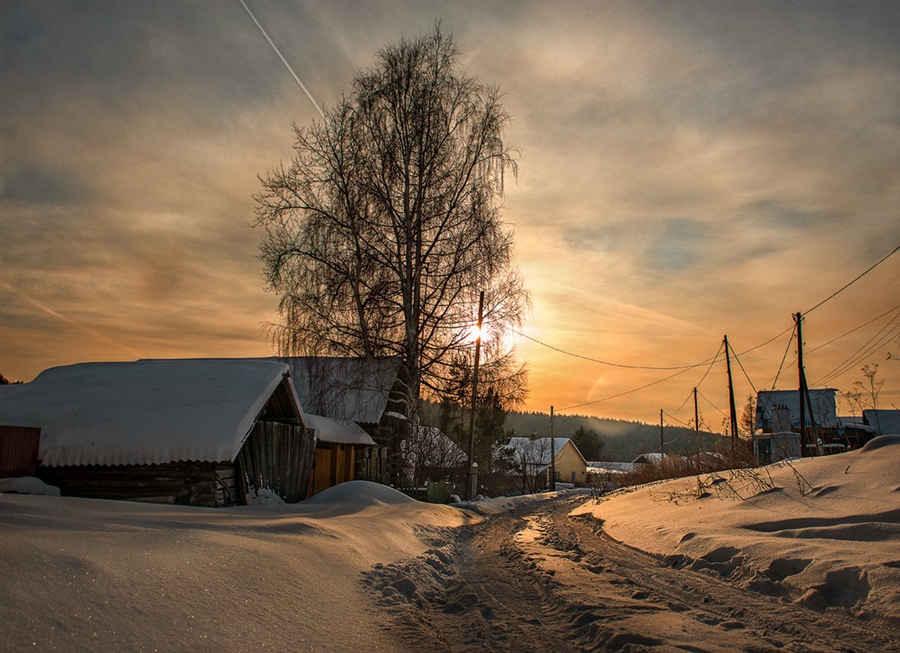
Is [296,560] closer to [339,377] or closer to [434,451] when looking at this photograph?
[339,377]

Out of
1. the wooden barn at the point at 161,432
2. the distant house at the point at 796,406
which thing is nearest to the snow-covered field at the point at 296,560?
the wooden barn at the point at 161,432

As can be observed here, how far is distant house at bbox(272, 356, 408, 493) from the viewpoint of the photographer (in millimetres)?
18516

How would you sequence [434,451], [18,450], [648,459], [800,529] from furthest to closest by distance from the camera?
[648,459] → [434,451] → [18,450] → [800,529]

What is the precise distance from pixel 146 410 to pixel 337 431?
828cm

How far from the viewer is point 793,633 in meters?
4.34

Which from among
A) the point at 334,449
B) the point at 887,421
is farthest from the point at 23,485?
the point at 887,421

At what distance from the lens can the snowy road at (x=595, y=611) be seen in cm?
422

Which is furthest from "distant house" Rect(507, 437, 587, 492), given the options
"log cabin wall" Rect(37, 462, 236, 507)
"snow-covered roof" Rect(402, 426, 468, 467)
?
"log cabin wall" Rect(37, 462, 236, 507)

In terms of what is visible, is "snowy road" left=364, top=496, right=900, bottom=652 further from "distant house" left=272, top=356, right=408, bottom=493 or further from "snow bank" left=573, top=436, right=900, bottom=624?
"distant house" left=272, top=356, right=408, bottom=493

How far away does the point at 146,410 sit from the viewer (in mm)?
11945

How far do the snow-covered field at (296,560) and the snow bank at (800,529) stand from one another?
0.07 ft

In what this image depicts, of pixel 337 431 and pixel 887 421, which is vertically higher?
pixel 887 421

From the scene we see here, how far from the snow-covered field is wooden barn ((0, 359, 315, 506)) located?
247cm

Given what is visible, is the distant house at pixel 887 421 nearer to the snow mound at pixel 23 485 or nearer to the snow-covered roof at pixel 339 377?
the snow-covered roof at pixel 339 377
